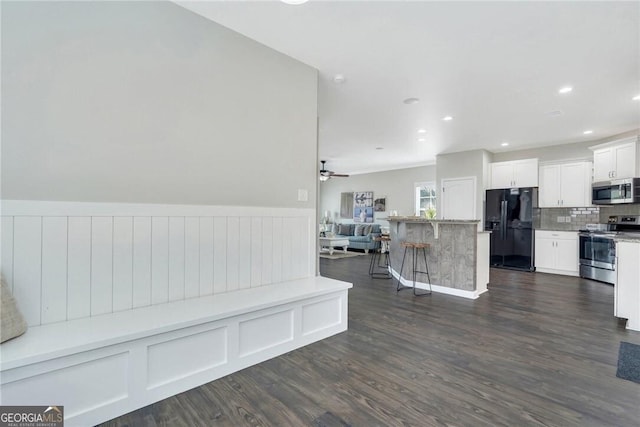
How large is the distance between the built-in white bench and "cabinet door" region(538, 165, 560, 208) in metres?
5.88

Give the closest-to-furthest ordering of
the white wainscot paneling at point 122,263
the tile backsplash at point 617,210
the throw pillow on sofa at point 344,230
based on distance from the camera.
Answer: the white wainscot paneling at point 122,263 → the tile backsplash at point 617,210 → the throw pillow on sofa at point 344,230

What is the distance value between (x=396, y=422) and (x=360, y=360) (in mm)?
713

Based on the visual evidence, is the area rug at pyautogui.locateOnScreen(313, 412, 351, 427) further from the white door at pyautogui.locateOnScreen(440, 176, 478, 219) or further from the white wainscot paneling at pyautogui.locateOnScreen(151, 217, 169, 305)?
the white door at pyautogui.locateOnScreen(440, 176, 478, 219)

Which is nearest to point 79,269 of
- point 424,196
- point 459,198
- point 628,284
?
point 628,284

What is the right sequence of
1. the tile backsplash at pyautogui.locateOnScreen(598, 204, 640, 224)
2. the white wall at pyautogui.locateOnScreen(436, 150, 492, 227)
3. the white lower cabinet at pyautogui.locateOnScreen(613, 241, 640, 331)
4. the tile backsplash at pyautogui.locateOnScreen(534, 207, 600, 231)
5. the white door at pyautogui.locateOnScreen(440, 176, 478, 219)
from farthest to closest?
the white door at pyautogui.locateOnScreen(440, 176, 478, 219)
the white wall at pyautogui.locateOnScreen(436, 150, 492, 227)
the tile backsplash at pyautogui.locateOnScreen(534, 207, 600, 231)
the tile backsplash at pyautogui.locateOnScreen(598, 204, 640, 224)
the white lower cabinet at pyautogui.locateOnScreen(613, 241, 640, 331)

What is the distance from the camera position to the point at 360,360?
2.36 metres

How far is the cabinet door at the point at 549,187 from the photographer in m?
6.05

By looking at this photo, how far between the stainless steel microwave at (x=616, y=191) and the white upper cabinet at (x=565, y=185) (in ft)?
0.56

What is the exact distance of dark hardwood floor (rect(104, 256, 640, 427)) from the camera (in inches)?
67.2

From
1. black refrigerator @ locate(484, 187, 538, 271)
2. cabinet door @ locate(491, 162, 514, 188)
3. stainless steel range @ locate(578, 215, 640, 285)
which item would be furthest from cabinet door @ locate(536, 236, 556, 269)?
cabinet door @ locate(491, 162, 514, 188)

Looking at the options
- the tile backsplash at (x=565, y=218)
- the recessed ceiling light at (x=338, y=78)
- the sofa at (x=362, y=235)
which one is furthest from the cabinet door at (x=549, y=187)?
the recessed ceiling light at (x=338, y=78)

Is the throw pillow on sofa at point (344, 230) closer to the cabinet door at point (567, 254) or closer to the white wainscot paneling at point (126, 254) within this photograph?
the cabinet door at point (567, 254)

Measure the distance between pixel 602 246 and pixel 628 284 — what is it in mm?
2516

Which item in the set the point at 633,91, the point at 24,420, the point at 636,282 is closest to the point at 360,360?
the point at 24,420
